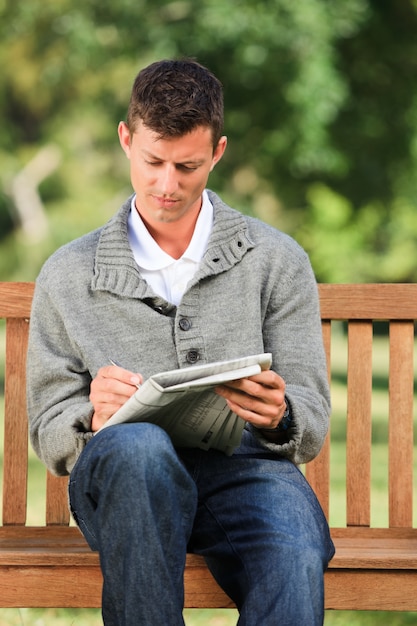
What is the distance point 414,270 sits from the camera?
1549 cm

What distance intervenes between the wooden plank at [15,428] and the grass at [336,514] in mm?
488

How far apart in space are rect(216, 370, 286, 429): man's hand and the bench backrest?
0.82 metres

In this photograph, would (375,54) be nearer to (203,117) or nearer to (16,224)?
(16,224)

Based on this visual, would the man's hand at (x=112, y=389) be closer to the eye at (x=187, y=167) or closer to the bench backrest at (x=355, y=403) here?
the eye at (x=187, y=167)

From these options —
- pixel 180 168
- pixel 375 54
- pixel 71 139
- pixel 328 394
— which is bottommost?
pixel 71 139

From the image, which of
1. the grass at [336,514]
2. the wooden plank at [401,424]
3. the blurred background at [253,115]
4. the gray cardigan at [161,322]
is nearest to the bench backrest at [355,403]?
the wooden plank at [401,424]

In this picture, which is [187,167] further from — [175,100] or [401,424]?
[401,424]

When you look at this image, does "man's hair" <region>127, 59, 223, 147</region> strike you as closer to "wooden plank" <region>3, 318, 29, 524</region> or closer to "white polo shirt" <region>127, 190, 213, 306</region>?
"white polo shirt" <region>127, 190, 213, 306</region>

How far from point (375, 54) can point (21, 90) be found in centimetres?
611

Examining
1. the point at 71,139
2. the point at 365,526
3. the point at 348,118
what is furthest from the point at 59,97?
the point at 365,526

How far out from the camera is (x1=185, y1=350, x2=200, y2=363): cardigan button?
2.78m

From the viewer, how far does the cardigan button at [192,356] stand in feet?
9.13

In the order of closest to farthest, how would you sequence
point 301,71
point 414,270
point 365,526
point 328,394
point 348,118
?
point 328,394 → point 365,526 → point 301,71 → point 348,118 → point 414,270

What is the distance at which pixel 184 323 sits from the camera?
2797 mm
